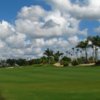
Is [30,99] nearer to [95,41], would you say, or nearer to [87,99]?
[87,99]

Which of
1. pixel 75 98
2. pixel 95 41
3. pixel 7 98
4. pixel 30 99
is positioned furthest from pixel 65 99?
pixel 95 41

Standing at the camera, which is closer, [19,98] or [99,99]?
[99,99]

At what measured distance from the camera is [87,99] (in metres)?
29.0

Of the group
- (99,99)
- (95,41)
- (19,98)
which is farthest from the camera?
(95,41)

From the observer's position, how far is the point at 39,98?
3044cm

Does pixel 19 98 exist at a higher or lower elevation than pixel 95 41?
lower

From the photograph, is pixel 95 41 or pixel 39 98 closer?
pixel 39 98

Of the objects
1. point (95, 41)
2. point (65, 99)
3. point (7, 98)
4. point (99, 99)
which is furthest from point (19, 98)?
point (95, 41)

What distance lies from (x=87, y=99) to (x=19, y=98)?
18.9 feet

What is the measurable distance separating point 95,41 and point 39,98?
562 feet

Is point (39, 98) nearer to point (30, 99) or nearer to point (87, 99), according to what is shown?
point (30, 99)

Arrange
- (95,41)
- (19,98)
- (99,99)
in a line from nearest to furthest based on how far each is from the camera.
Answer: (99,99) < (19,98) < (95,41)

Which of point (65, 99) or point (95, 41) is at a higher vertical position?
point (95, 41)

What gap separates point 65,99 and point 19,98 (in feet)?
13.3
